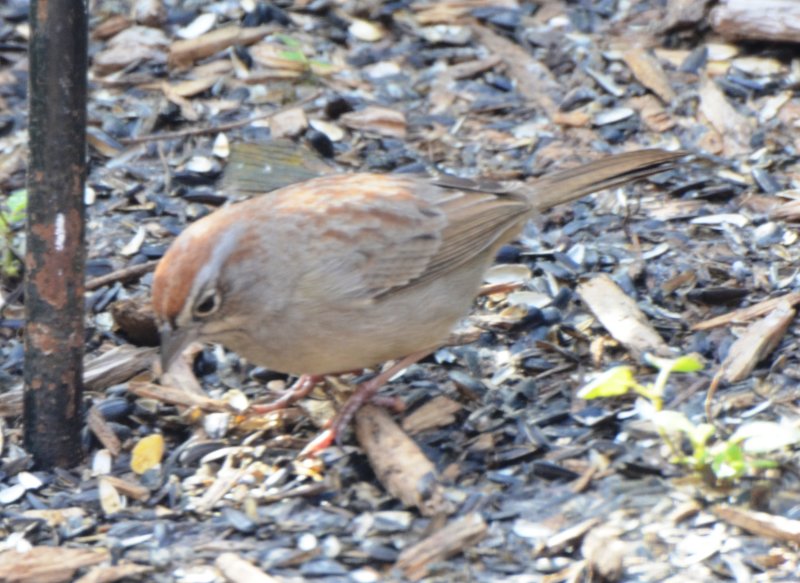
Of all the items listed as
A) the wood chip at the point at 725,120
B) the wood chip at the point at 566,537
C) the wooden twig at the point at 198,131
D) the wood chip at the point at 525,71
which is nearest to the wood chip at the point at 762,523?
the wood chip at the point at 566,537

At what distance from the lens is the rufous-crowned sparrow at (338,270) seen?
193 inches

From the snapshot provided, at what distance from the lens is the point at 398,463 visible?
4883 mm

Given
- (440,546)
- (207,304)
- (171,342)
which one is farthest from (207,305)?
(440,546)

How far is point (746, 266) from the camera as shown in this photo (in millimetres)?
5922

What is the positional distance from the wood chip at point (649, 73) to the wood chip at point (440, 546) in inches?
134

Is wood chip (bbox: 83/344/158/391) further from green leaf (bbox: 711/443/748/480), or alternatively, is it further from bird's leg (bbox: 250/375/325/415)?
green leaf (bbox: 711/443/748/480)

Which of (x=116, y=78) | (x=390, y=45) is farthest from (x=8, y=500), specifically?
(x=390, y=45)

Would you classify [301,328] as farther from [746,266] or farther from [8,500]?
[746,266]

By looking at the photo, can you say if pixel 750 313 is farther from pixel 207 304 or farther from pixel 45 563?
pixel 45 563

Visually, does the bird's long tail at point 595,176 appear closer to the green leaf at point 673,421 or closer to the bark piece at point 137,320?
the green leaf at point 673,421

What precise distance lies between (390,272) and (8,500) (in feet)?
5.57

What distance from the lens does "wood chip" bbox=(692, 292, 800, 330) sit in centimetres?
553

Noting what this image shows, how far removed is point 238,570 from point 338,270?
131cm

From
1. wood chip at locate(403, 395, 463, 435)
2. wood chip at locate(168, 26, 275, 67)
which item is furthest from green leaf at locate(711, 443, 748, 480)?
wood chip at locate(168, 26, 275, 67)
